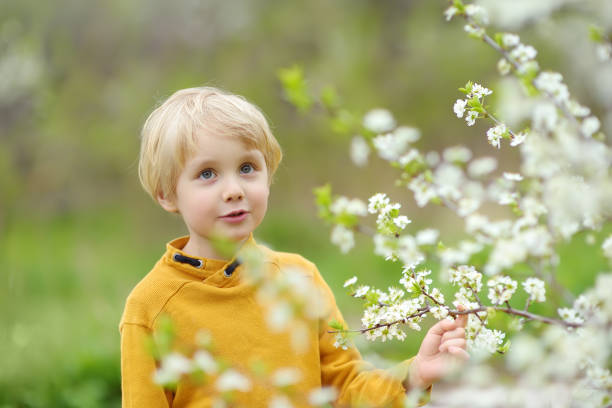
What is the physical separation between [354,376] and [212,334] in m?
0.41

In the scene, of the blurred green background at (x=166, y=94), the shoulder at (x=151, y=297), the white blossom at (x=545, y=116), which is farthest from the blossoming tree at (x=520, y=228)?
the blurred green background at (x=166, y=94)

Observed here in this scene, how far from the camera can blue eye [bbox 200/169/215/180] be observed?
1.65m

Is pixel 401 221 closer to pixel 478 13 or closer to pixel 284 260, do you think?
pixel 478 13

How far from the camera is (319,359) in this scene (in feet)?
5.88

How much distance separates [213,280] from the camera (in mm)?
1691

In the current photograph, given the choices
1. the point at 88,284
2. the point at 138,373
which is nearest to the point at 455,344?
the point at 138,373

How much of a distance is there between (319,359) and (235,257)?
1.19ft

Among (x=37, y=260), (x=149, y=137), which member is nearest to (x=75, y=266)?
(x=37, y=260)

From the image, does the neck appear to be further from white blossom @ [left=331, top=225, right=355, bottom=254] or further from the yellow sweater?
white blossom @ [left=331, top=225, right=355, bottom=254]

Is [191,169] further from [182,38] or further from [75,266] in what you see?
[182,38]

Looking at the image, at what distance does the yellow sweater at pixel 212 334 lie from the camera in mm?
1618

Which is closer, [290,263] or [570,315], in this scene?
[570,315]

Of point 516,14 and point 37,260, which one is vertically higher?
point 37,260

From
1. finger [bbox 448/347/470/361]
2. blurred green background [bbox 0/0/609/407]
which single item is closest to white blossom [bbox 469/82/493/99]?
finger [bbox 448/347/470/361]
